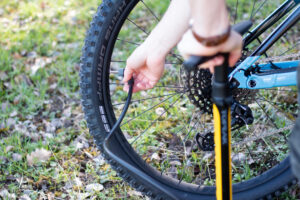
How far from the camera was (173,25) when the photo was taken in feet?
4.45

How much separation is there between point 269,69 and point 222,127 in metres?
0.50

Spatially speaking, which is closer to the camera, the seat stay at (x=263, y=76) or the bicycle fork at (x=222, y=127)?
the bicycle fork at (x=222, y=127)

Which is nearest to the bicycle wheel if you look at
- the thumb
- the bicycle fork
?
the thumb

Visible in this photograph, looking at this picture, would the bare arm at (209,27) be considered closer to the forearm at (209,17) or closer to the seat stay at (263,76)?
the forearm at (209,17)

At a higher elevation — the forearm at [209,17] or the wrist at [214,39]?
the forearm at [209,17]

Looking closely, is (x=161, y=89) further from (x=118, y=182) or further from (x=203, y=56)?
(x=203, y=56)

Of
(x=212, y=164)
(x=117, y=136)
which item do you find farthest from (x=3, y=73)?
(x=212, y=164)

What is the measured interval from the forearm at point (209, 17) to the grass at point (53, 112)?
101 centimetres

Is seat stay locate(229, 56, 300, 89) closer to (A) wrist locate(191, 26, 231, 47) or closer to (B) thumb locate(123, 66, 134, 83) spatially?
(B) thumb locate(123, 66, 134, 83)

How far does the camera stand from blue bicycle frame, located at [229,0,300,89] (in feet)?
4.95

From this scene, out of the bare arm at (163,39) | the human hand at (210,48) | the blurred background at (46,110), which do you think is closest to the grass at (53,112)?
the blurred background at (46,110)

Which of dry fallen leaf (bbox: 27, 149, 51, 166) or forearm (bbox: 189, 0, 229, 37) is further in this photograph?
dry fallen leaf (bbox: 27, 149, 51, 166)

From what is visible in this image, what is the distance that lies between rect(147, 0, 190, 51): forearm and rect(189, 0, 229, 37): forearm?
1.06ft

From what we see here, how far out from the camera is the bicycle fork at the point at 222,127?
44.8 inches
